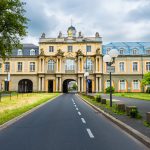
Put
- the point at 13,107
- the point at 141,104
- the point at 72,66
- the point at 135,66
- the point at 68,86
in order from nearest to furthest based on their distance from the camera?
the point at 13,107 < the point at 141,104 < the point at 72,66 < the point at 135,66 < the point at 68,86

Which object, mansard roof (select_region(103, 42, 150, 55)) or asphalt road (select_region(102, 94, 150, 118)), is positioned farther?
mansard roof (select_region(103, 42, 150, 55))

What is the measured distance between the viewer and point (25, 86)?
8806 centimetres

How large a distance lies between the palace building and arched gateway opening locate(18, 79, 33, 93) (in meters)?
4.03

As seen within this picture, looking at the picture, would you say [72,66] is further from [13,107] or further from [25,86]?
[13,107]

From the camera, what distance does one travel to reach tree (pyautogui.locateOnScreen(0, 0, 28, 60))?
97.1 ft

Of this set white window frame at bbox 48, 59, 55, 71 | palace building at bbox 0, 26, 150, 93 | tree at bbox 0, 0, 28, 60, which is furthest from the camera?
white window frame at bbox 48, 59, 55, 71

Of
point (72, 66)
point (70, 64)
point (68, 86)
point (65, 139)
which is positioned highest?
point (70, 64)

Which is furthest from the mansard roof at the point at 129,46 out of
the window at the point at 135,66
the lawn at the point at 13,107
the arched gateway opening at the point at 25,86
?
the lawn at the point at 13,107

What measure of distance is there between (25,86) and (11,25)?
193ft

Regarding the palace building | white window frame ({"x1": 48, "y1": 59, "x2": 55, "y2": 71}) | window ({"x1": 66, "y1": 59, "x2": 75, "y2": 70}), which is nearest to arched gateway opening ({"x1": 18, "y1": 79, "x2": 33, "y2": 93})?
the palace building

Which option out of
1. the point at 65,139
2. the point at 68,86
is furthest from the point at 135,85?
the point at 68,86

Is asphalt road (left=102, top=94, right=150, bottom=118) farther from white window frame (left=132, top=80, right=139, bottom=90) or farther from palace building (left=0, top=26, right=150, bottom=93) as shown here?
white window frame (left=132, top=80, right=139, bottom=90)

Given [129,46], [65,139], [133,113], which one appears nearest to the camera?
[65,139]

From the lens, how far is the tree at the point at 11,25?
29594mm
